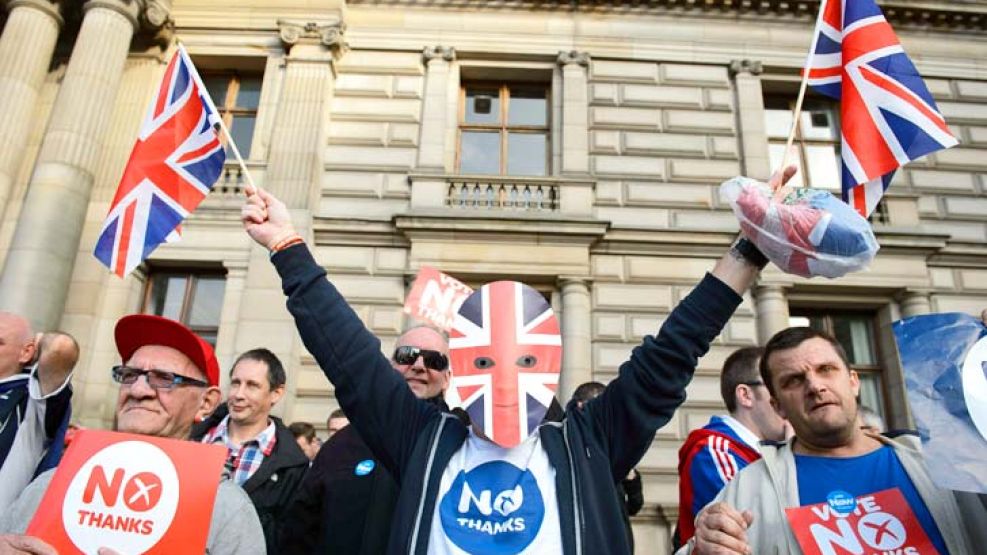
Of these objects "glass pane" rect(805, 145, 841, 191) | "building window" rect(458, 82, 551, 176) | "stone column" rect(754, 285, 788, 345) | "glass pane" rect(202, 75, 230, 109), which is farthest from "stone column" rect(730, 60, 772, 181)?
"glass pane" rect(202, 75, 230, 109)

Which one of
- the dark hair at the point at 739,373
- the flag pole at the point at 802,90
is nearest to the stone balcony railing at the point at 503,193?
the flag pole at the point at 802,90

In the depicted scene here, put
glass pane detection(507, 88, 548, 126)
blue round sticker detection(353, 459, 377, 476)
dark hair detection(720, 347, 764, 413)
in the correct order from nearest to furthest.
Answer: blue round sticker detection(353, 459, 377, 476) < dark hair detection(720, 347, 764, 413) < glass pane detection(507, 88, 548, 126)

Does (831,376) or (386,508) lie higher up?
(831,376)

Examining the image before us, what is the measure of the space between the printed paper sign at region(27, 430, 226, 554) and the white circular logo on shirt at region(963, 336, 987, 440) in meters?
2.35

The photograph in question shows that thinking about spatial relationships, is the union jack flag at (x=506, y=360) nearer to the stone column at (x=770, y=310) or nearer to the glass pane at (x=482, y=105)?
the stone column at (x=770, y=310)

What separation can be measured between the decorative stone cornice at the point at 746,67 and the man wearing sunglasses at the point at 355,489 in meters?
9.92

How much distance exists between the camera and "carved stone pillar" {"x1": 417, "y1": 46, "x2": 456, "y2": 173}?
10.8 meters

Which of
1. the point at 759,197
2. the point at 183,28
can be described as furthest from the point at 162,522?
the point at 183,28

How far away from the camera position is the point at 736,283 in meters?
2.08

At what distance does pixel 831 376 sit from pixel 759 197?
82 centimetres

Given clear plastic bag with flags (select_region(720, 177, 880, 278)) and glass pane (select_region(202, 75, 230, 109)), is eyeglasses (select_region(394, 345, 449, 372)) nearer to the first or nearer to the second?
clear plastic bag with flags (select_region(720, 177, 880, 278))

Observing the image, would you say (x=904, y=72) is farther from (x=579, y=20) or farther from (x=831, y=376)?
(x=579, y=20)

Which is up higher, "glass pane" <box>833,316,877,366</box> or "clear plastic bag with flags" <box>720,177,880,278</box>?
"glass pane" <box>833,316,877,366</box>

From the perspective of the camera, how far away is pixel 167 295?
403 inches
